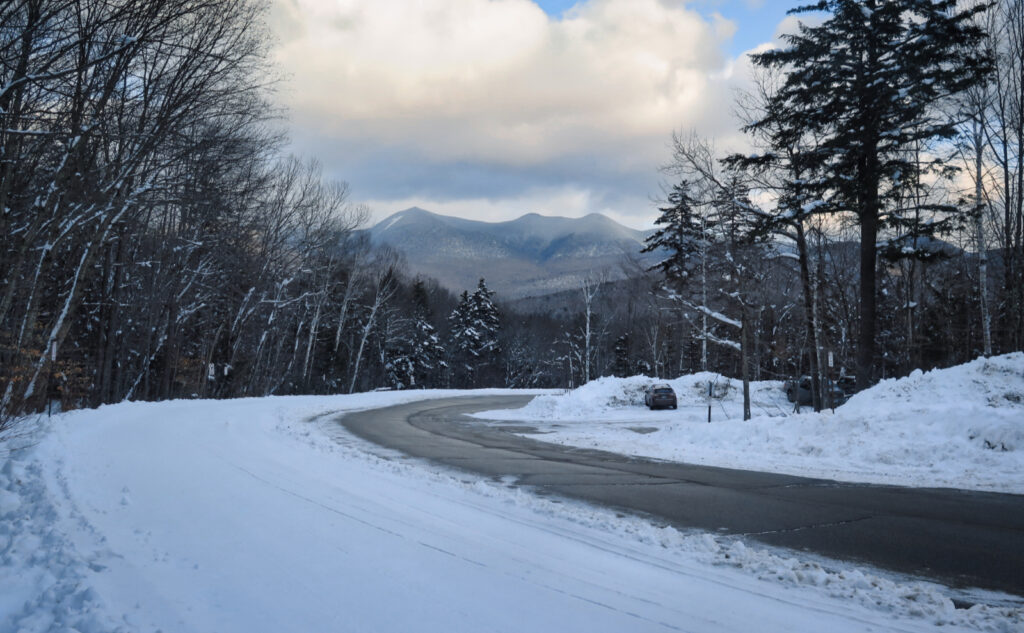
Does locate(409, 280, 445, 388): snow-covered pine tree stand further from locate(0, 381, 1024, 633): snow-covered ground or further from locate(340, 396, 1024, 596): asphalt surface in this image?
locate(0, 381, 1024, 633): snow-covered ground

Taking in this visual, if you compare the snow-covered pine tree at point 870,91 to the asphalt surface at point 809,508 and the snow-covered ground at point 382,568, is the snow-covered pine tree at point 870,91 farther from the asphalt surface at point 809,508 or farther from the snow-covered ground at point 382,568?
the snow-covered ground at point 382,568

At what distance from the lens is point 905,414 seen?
13523 mm

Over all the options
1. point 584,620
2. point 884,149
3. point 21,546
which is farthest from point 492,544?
point 884,149

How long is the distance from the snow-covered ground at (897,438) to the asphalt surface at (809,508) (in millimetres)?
1376

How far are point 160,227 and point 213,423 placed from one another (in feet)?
58.9

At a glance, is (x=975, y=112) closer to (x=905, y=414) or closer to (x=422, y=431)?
(x=905, y=414)

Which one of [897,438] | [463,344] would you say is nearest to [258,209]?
[897,438]

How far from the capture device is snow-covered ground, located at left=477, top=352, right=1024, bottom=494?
11.3 metres

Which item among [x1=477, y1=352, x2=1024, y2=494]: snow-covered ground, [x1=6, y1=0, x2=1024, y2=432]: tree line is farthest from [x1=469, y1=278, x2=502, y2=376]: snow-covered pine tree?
[x1=477, y1=352, x2=1024, y2=494]: snow-covered ground

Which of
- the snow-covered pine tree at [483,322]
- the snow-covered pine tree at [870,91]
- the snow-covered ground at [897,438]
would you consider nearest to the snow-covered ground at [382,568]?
the snow-covered ground at [897,438]

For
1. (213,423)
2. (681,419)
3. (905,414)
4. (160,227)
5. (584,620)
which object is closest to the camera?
(584,620)

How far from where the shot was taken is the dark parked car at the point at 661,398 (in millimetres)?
32344

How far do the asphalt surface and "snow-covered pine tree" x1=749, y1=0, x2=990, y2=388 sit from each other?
1071 centimetres

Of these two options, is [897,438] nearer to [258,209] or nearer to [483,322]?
[258,209]
